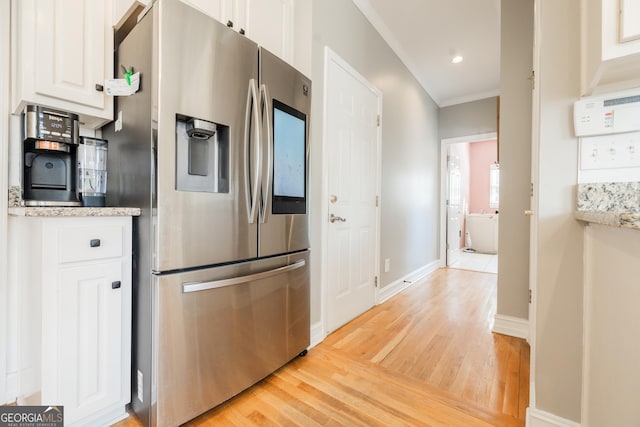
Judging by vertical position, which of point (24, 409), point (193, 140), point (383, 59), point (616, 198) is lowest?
point (24, 409)

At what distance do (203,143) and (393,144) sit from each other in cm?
252

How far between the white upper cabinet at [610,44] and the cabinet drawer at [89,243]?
1952 mm

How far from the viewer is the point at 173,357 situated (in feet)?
3.73

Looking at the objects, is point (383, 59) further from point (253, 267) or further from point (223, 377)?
point (223, 377)

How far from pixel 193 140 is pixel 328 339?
1.70 metres

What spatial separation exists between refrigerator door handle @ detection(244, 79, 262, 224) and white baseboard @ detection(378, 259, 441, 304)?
2.03 m

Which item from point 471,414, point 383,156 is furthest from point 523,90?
point 471,414

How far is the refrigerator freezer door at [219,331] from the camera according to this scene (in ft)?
3.70

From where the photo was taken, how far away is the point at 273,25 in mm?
1709

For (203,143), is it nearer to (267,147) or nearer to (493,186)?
(267,147)

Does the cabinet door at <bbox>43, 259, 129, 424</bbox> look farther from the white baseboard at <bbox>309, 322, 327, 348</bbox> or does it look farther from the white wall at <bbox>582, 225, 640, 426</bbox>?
the white wall at <bbox>582, 225, 640, 426</bbox>

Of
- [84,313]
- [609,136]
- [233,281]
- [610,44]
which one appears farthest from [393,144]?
[84,313]

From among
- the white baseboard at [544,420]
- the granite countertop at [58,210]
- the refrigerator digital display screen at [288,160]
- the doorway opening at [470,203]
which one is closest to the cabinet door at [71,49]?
the granite countertop at [58,210]

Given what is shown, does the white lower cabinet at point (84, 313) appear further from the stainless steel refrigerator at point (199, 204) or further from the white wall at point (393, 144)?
the white wall at point (393, 144)
